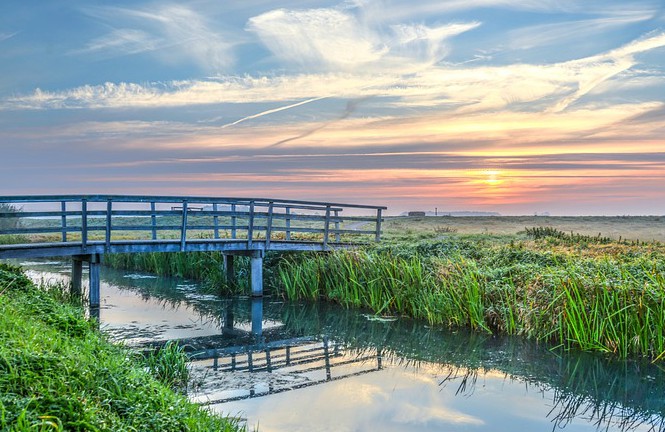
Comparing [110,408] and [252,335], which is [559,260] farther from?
[110,408]

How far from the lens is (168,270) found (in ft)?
86.5

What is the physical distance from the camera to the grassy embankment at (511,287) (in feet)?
40.2

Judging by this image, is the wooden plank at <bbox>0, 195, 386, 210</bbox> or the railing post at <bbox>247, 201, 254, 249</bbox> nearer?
the wooden plank at <bbox>0, 195, 386, 210</bbox>

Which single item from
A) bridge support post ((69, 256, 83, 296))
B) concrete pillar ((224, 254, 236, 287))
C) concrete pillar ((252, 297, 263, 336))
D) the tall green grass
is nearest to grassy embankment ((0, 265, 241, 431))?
concrete pillar ((252, 297, 263, 336))

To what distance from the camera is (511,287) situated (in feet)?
48.1

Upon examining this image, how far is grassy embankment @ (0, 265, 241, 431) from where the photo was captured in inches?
235

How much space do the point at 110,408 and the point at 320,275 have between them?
1406 centimetres

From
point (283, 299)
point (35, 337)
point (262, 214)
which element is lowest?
point (283, 299)

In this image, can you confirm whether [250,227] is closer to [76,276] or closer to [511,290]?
[76,276]

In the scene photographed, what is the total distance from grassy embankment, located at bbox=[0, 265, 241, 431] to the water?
132 cm

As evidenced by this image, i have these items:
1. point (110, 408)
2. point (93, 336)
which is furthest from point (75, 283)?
point (110, 408)

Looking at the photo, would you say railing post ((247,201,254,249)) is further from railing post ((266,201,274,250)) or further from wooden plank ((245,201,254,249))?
railing post ((266,201,274,250))

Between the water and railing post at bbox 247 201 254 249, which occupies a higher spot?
railing post at bbox 247 201 254 249

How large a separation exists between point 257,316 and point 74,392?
11777mm
